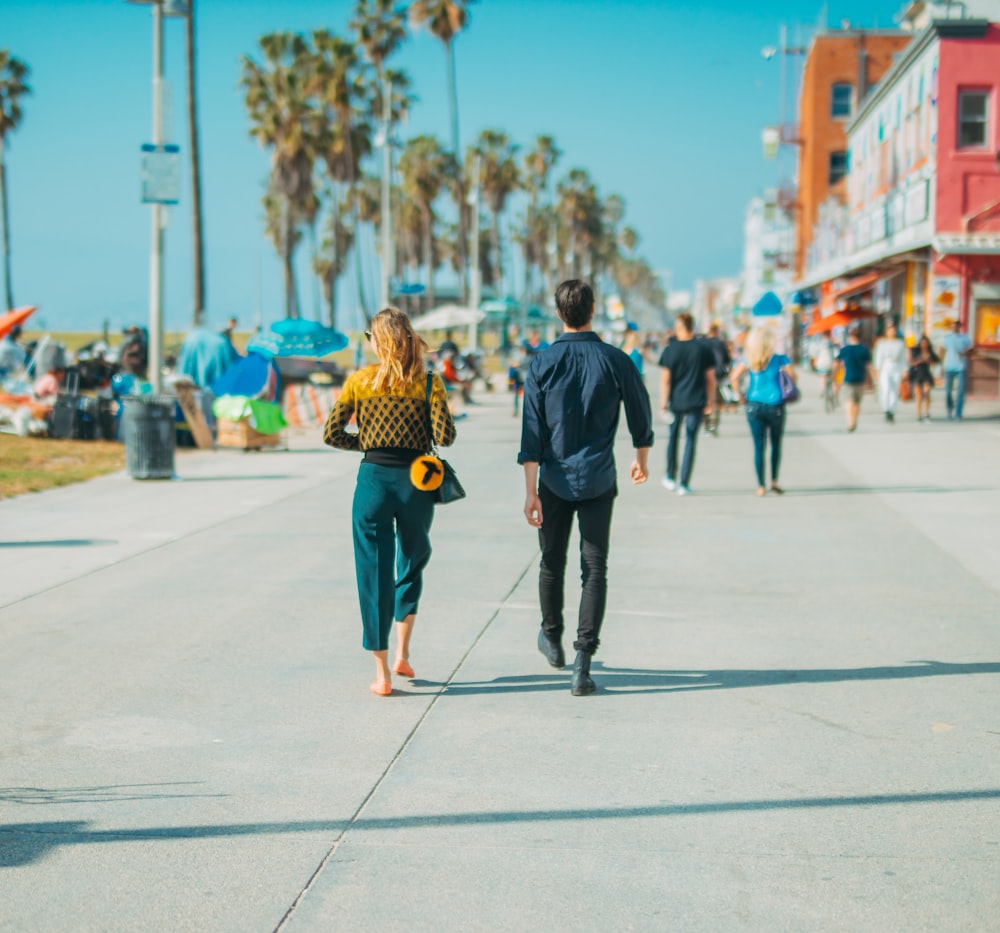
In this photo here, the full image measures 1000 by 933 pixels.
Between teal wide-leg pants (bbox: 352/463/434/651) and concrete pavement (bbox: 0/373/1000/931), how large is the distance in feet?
1.22

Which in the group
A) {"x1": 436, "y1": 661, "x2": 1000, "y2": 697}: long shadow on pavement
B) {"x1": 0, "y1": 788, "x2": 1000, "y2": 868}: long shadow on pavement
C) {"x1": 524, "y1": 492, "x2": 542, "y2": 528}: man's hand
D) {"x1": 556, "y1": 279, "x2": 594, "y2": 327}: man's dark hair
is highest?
{"x1": 556, "y1": 279, "x2": 594, "y2": 327}: man's dark hair

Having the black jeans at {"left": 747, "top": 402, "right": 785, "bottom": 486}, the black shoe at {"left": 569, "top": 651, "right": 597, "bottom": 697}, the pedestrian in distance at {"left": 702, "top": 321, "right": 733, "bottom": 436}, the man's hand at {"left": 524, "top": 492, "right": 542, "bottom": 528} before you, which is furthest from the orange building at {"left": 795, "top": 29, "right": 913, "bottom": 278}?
the black shoe at {"left": 569, "top": 651, "right": 597, "bottom": 697}

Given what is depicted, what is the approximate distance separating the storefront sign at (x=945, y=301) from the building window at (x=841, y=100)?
31.5 m

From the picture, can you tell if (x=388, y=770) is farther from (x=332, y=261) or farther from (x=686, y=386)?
(x=332, y=261)

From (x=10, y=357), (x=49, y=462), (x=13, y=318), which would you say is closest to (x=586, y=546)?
(x=49, y=462)

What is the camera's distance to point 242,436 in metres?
18.8

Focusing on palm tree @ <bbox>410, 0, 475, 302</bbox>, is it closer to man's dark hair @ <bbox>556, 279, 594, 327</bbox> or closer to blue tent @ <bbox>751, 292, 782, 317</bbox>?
blue tent @ <bbox>751, 292, 782, 317</bbox>

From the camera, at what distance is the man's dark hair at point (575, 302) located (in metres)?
6.07

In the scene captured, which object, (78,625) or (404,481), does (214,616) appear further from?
(404,481)

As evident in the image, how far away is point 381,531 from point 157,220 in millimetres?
11574

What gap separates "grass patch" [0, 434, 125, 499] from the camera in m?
14.4

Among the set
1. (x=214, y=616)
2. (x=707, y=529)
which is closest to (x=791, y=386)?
(x=707, y=529)

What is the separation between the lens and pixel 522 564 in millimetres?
9477

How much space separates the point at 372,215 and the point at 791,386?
63347 mm
